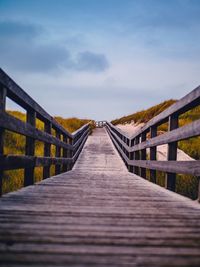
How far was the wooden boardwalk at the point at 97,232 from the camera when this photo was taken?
147cm

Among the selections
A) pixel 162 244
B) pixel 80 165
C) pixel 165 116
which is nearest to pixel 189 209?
pixel 162 244

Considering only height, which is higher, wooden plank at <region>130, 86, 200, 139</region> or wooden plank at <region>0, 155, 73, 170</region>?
wooden plank at <region>130, 86, 200, 139</region>

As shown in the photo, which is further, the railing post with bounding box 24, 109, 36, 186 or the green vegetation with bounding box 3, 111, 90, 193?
the green vegetation with bounding box 3, 111, 90, 193

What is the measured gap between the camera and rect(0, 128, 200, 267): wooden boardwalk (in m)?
1.47

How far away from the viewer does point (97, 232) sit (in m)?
1.88

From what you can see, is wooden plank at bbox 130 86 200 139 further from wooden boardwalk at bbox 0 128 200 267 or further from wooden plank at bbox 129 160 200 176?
wooden boardwalk at bbox 0 128 200 267

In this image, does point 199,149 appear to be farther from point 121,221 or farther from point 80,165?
point 121,221

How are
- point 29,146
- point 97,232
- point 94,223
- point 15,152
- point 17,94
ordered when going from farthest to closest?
point 15,152
point 29,146
point 17,94
point 94,223
point 97,232

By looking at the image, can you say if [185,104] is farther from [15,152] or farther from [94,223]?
[15,152]

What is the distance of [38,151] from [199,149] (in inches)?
218

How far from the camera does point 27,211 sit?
243 cm

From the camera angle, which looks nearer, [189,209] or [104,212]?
[104,212]

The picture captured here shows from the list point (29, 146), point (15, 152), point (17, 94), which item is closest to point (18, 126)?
point (17, 94)

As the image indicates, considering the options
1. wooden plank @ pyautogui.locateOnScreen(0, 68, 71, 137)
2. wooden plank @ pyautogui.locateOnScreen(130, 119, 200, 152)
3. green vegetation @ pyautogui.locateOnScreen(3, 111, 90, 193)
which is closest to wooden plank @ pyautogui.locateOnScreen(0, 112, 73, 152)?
wooden plank @ pyautogui.locateOnScreen(0, 68, 71, 137)
